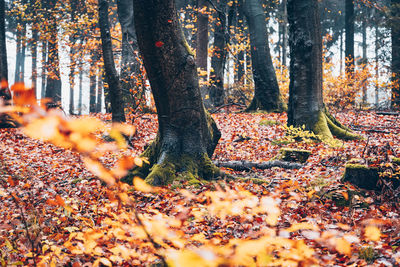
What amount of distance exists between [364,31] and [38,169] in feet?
116

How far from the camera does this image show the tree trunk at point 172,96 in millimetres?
4613

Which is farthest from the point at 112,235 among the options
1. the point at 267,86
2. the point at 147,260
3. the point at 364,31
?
the point at 364,31

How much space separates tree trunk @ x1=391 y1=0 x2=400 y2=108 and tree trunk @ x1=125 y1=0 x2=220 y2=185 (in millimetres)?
11175

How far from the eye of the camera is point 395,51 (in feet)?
43.7

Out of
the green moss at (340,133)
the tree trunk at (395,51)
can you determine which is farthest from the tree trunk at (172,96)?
the tree trunk at (395,51)

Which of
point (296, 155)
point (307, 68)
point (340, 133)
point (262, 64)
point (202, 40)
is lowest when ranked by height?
point (296, 155)

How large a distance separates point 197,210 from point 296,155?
3264 millimetres

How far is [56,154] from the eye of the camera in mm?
7844

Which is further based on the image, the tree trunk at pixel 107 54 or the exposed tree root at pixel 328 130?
the tree trunk at pixel 107 54

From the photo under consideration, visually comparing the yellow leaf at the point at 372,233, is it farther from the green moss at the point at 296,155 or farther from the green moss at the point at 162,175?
the green moss at the point at 296,155

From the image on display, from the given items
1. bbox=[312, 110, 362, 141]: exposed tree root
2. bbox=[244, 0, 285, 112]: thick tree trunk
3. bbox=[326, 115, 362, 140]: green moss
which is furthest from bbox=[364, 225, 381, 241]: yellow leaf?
bbox=[244, 0, 285, 112]: thick tree trunk

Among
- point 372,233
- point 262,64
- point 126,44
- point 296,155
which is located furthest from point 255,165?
point 126,44

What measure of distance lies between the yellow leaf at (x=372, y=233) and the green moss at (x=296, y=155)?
10.3 ft

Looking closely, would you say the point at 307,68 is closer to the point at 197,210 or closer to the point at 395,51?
the point at 197,210
